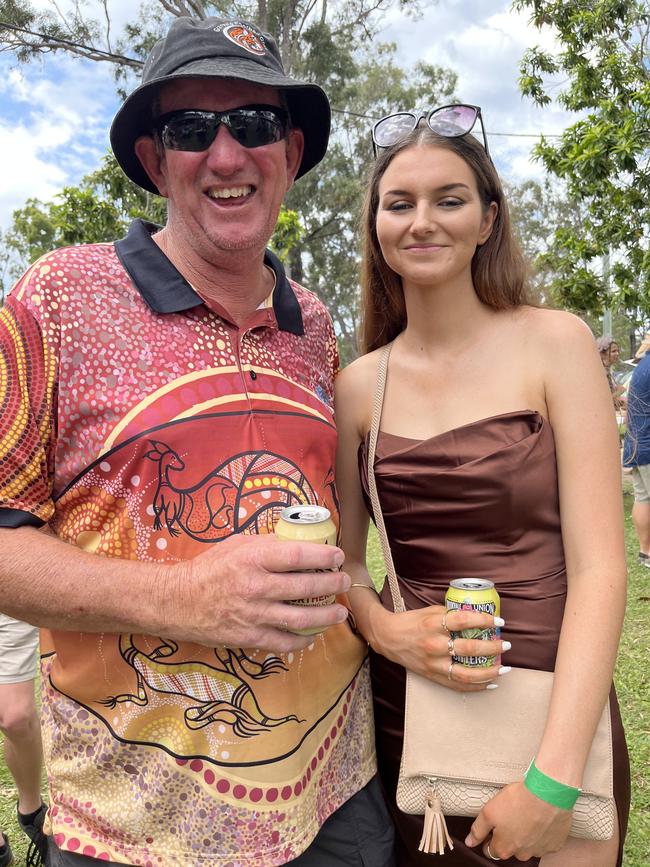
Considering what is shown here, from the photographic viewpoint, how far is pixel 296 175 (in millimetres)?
2299

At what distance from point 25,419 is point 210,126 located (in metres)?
0.90

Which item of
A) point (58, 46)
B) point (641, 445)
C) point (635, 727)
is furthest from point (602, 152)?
point (58, 46)

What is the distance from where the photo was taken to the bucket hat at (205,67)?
5.78ft

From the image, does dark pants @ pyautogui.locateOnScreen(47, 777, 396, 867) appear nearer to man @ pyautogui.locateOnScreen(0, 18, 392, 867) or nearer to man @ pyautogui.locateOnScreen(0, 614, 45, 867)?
man @ pyautogui.locateOnScreen(0, 18, 392, 867)

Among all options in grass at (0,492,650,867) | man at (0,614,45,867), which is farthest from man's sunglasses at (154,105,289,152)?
grass at (0,492,650,867)

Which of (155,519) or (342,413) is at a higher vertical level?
(342,413)

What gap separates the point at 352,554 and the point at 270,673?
632 mm

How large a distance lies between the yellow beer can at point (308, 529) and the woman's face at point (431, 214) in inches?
34.6

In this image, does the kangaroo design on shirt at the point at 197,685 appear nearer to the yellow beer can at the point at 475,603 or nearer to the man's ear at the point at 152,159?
the yellow beer can at the point at 475,603

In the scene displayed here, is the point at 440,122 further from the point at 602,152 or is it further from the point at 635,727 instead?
the point at 602,152

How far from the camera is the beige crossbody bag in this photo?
168cm

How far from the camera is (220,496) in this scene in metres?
1.67

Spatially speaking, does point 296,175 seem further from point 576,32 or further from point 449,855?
point 576,32

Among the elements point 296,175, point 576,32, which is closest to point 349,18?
point 576,32
